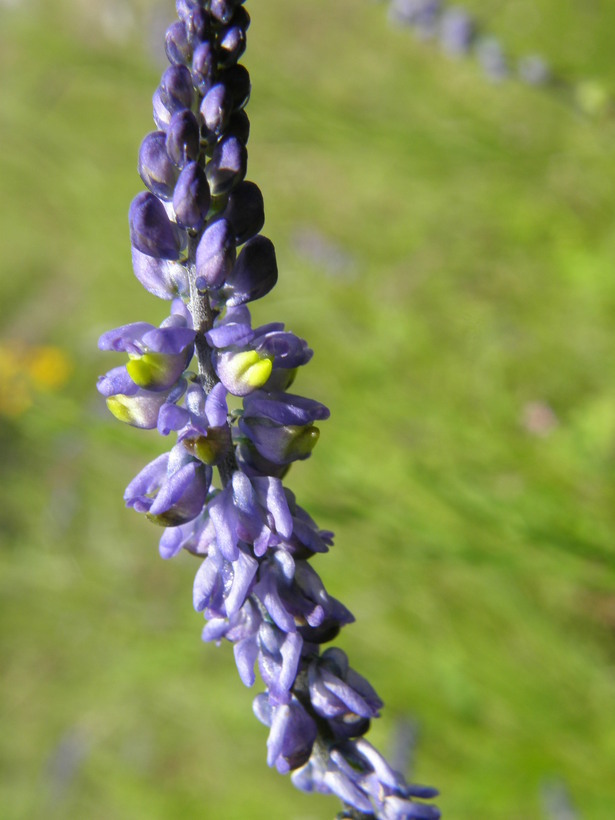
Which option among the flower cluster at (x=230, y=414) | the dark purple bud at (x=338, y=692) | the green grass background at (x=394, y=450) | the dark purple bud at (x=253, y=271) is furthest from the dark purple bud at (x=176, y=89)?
the green grass background at (x=394, y=450)

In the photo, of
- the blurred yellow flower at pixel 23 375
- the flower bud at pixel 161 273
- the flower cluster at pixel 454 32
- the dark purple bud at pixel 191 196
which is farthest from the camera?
the flower cluster at pixel 454 32

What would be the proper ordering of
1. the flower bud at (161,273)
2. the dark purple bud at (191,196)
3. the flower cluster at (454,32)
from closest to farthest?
the dark purple bud at (191,196)
the flower bud at (161,273)
the flower cluster at (454,32)

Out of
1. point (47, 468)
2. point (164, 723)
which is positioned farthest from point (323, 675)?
point (47, 468)

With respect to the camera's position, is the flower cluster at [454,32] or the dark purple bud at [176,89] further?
the flower cluster at [454,32]

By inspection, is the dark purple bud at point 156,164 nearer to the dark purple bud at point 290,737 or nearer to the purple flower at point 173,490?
the purple flower at point 173,490

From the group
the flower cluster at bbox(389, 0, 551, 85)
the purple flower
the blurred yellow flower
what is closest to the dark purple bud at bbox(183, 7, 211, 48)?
the purple flower

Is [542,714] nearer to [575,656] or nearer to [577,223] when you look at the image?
[575,656]

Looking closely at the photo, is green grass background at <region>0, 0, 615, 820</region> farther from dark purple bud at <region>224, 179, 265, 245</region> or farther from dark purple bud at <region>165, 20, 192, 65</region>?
dark purple bud at <region>165, 20, 192, 65</region>
